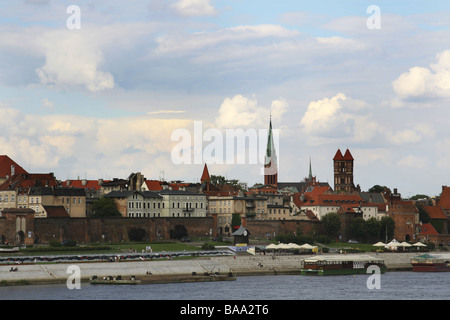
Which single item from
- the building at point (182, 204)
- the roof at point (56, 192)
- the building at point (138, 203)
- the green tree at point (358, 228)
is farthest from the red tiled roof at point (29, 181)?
the green tree at point (358, 228)

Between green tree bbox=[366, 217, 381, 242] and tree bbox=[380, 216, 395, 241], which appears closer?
green tree bbox=[366, 217, 381, 242]

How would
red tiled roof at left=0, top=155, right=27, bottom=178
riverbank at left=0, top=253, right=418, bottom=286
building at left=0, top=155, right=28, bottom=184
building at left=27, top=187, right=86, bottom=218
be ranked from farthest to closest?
red tiled roof at left=0, top=155, right=27, bottom=178 → building at left=0, top=155, right=28, bottom=184 → building at left=27, top=187, right=86, bottom=218 → riverbank at left=0, top=253, right=418, bottom=286

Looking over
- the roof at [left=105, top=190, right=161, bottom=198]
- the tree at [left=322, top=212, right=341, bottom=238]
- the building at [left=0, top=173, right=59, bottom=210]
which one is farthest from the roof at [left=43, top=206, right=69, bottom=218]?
the tree at [left=322, top=212, right=341, bottom=238]

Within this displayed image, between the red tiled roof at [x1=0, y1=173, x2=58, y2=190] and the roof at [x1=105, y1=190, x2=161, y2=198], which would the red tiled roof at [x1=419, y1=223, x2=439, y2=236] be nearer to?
the roof at [x1=105, y1=190, x2=161, y2=198]

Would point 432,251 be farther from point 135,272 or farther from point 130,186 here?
point 135,272

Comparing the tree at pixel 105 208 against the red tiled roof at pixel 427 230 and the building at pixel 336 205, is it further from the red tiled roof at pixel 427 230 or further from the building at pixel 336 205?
the red tiled roof at pixel 427 230

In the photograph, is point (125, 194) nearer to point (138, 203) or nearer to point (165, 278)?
point (138, 203)

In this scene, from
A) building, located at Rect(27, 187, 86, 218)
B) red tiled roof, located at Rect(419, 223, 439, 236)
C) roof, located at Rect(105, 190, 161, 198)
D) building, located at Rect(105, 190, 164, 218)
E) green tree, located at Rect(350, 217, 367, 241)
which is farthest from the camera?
red tiled roof, located at Rect(419, 223, 439, 236)

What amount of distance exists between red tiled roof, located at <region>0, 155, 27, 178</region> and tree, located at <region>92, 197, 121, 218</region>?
20.3 metres

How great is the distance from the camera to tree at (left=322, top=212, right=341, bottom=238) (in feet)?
573

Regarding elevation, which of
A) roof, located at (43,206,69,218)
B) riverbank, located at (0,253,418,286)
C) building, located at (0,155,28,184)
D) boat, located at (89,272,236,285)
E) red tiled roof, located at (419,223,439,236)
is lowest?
boat, located at (89,272,236,285)

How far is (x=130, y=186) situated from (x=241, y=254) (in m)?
50.1

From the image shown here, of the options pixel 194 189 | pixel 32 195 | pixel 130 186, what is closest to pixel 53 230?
pixel 32 195

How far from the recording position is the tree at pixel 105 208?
15338cm
